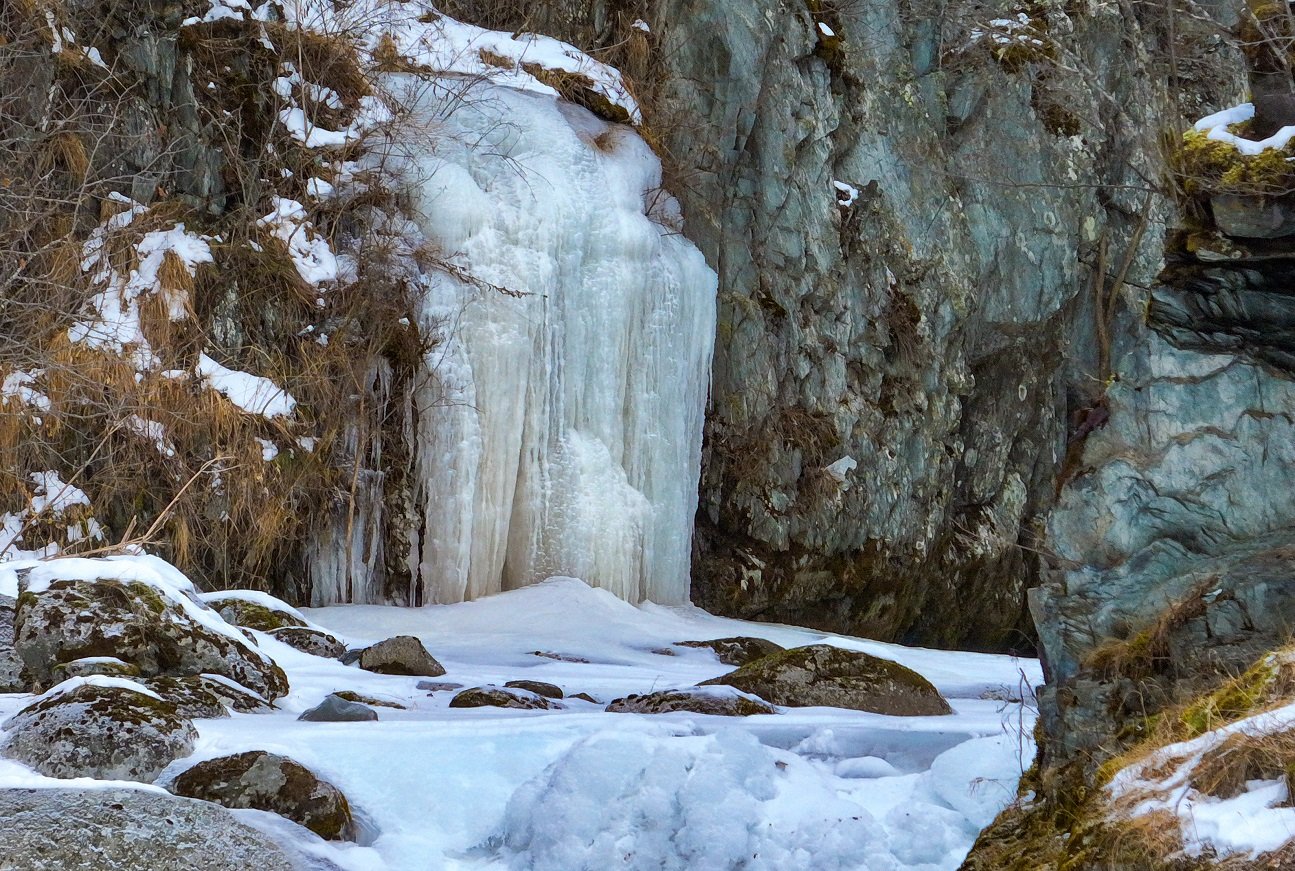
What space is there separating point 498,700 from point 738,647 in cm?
271

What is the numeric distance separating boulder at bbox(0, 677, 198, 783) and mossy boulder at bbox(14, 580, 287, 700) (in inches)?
29.1

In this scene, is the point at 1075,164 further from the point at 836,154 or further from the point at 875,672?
the point at 875,672

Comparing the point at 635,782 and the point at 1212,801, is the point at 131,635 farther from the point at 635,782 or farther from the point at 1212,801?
the point at 1212,801

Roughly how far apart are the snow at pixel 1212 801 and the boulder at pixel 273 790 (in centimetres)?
249

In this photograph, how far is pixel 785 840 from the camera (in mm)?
5059

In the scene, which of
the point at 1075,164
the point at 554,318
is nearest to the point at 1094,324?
the point at 1075,164

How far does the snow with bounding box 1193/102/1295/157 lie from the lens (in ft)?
14.1

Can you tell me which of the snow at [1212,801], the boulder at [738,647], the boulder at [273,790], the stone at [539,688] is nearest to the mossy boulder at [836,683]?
the stone at [539,688]

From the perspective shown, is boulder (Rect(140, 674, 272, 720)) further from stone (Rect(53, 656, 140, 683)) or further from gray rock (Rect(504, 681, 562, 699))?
gray rock (Rect(504, 681, 562, 699))

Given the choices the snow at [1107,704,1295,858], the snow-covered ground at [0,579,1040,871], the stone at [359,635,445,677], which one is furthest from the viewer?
the stone at [359,635,445,677]

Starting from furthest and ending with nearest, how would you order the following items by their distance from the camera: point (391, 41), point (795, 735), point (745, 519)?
point (745, 519) < point (391, 41) < point (795, 735)

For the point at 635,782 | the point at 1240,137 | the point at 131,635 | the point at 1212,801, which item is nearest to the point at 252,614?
the point at 131,635

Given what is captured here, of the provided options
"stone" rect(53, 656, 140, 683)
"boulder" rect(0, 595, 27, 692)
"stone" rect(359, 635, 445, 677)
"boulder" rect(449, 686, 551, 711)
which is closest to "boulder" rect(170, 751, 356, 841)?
"stone" rect(53, 656, 140, 683)

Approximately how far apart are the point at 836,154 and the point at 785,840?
9096 millimetres
